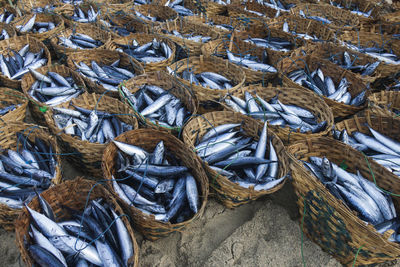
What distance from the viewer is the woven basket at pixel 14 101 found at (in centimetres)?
298

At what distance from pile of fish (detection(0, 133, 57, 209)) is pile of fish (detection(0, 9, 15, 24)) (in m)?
3.25

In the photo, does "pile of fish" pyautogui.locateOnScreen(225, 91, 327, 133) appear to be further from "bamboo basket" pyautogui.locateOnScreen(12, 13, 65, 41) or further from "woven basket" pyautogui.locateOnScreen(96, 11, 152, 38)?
"bamboo basket" pyautogui.locateOnScreen(12, 13, 65, 41)

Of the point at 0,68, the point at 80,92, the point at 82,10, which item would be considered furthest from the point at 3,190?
the point at 82,10

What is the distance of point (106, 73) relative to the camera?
148 inches

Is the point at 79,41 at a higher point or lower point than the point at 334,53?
lower

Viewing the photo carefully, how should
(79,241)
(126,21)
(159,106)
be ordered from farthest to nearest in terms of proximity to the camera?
(126,21) → (159,106) → (79,241)

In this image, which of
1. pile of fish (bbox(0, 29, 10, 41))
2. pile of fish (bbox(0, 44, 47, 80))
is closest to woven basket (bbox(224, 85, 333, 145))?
pile of fish (bbox(0, 44, 47, 80))

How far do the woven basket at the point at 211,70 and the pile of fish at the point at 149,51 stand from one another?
1.17 ft

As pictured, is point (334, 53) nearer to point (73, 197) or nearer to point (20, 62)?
point (73, 197)

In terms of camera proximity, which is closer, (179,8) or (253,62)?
(253,62)

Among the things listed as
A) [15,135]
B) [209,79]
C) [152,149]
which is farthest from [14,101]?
[209,79]

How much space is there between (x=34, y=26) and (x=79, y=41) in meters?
1.18

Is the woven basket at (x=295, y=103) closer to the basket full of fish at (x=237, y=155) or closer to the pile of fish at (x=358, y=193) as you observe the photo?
the basket full of fish at (x=237, y=155)

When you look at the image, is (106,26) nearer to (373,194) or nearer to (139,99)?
(139,99)
